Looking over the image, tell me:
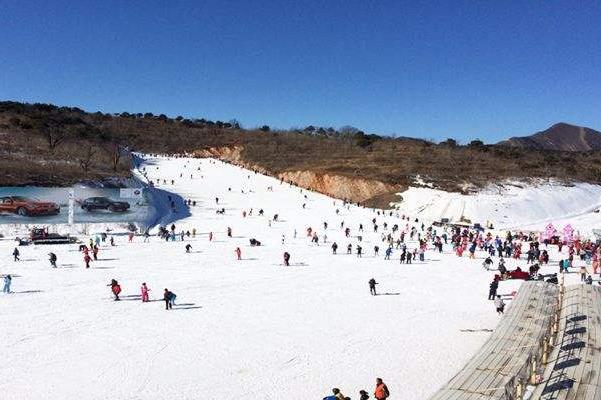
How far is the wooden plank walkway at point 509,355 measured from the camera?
30.9 ft

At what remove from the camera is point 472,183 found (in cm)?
6169

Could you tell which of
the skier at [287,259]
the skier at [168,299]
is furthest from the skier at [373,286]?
the skier at [168,299]

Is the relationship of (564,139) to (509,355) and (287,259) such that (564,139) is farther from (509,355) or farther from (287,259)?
(509,355)

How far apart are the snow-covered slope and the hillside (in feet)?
10.6

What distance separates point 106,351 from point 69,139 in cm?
6688

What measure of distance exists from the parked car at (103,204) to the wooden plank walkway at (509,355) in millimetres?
28536

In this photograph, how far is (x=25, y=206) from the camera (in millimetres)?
34125

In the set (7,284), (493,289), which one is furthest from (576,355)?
(7,284)

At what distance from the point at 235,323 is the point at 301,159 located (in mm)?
70812

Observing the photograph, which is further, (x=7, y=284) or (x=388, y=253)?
(x=388, y=253)

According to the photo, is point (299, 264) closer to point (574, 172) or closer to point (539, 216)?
point (539, 216)

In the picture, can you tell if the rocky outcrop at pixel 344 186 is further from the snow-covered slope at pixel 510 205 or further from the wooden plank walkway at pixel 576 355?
the wooden plank walkway at pixel 576 355

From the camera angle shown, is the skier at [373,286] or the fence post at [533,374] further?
the skier at [373,286]

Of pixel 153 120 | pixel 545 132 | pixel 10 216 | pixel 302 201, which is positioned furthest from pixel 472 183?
pixel 545 132
